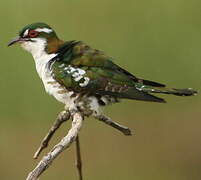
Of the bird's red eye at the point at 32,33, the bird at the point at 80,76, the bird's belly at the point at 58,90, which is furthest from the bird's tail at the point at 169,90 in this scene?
the bird's red eye at the point at 32,33

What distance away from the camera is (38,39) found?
2.05m

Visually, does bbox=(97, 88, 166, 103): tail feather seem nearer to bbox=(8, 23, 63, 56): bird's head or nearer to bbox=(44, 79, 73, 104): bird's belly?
bbox=(44, 79, 73, 104): bird's belly

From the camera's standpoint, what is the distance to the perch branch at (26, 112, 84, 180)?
1604 millimetres

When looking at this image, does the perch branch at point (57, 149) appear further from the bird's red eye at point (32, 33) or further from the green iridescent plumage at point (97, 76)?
the bird's red eye at point (32, 33)

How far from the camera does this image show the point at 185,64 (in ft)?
9.82

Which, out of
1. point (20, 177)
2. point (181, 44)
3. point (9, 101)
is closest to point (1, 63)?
point (9, 101)

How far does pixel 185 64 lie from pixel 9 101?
0.64 m

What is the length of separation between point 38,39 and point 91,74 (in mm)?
159

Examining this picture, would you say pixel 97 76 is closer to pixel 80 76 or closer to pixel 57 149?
pixel 80 76

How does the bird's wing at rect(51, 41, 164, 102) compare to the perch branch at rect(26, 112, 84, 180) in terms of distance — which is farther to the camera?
the bird's wing at rect(51, 41, 164, 102)

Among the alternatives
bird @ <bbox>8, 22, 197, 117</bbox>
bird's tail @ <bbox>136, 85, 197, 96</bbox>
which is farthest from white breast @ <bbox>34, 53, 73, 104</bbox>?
bird's tail @ <bbox>136, 85, 197, 96</bbox>

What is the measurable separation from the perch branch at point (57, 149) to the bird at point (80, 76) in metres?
0.09

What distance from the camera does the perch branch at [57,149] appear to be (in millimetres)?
1604

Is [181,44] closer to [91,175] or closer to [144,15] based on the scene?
[144,15]
